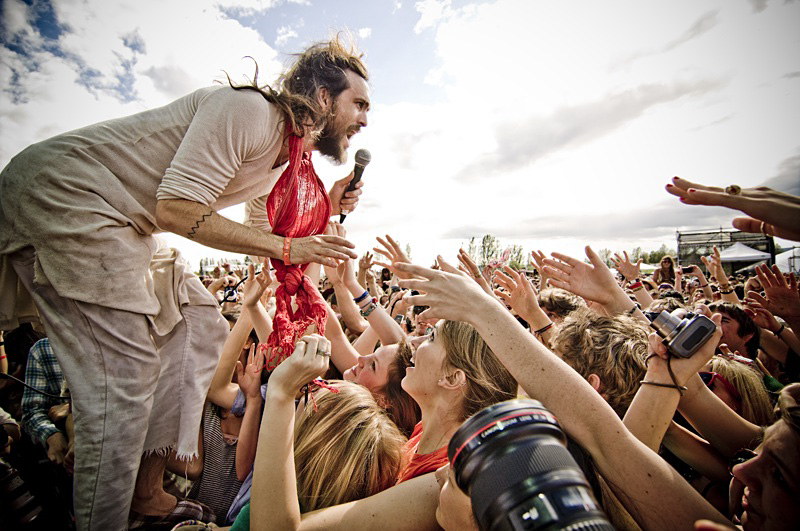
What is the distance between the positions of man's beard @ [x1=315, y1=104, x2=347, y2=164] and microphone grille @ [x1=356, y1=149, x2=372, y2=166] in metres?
0.39

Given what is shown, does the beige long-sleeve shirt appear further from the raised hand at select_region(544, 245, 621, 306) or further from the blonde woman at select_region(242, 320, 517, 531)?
the raised hand at select_region(544, 245, 621, 306)

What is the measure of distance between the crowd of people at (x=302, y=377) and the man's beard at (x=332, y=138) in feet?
0.04

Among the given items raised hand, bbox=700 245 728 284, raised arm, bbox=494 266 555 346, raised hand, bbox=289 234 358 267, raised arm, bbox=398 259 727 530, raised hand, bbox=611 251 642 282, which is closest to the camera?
raised arm, bbox=398 259 727 530

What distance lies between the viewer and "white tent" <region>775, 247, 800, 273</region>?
28078 millimetres

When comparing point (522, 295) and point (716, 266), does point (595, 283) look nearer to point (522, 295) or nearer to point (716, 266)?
point (522, 295)

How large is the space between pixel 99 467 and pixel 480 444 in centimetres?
156

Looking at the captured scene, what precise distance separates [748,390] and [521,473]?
2843 mm

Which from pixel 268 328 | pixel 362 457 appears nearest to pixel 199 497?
pixel 268 328

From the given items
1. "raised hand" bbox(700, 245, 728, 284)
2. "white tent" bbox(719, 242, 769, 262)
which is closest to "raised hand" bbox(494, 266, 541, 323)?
"raised hand" bbox(700, 245, 728, 284)

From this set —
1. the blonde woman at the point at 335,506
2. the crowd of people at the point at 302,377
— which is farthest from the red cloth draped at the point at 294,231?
the blonde woman at the point at 335,506

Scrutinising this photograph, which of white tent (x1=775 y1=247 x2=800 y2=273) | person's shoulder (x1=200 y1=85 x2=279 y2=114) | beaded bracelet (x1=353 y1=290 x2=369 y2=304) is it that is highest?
person's shoulder (x1=200 y1=85 x2=279 y2=114)

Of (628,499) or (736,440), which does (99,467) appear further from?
(736,440)

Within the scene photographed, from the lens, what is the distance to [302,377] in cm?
Answer: 147

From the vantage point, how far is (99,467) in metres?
1.40
